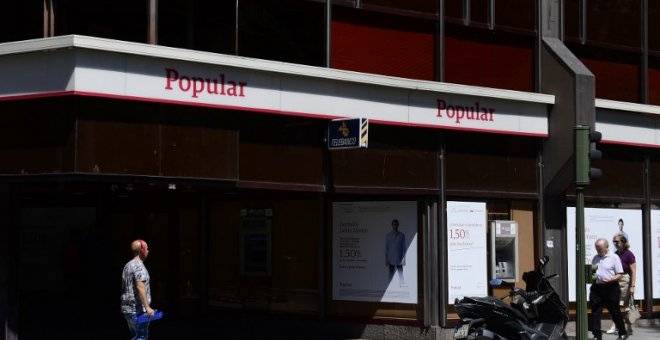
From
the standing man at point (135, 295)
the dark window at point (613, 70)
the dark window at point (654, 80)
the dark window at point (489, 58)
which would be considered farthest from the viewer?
the dark window at point (654, 80)

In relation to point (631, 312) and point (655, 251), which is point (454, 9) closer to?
point (631, 312)

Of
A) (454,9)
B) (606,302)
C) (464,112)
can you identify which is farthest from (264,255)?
(606,302)

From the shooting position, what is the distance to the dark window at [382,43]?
16578 mm

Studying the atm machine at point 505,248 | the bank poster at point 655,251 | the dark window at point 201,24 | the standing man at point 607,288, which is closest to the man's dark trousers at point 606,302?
the standing man at point 607,288

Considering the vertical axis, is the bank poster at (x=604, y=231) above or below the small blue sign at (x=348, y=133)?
below

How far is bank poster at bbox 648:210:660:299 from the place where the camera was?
2053cm

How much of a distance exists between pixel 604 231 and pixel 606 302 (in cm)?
341

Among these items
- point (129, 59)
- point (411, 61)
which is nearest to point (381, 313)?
point (411, 61)

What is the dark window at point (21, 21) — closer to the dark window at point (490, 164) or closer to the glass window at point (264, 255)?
the glass window at point (264, 255)

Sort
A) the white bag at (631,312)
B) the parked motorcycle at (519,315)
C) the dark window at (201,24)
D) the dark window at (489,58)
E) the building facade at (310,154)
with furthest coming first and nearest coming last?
the white bag at (631,312) < the dark window at (489,58) < the dark window at (201,24) < the building facade at (310,154) < the parked motorcycle at (519,315)

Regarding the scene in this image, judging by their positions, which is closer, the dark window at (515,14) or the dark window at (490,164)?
the dark window at (490,164)

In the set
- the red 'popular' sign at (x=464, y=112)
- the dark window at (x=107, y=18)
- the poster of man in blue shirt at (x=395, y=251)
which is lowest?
the poster of man in blue shirt at (x=395, y=251)

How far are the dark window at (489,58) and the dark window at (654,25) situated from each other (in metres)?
3.33

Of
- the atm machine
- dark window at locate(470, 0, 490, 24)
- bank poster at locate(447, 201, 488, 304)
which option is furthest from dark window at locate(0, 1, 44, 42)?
the atm machine
